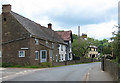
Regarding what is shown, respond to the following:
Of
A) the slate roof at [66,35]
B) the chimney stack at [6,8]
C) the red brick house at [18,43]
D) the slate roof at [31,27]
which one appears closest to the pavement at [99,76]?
the red brick house at [18,43]

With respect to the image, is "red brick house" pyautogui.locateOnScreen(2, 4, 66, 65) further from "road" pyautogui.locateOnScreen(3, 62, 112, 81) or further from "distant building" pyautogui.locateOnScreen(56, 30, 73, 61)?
"distant building" pyautogui.locateOnScreen(56, 30, 73, 61)

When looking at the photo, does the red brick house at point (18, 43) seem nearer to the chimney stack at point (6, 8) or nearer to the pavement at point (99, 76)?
the chimney stack at point (6, 8)

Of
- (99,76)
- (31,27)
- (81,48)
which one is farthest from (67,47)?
(99,76)

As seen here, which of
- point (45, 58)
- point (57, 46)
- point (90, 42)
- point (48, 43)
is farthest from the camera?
point (90, 42)

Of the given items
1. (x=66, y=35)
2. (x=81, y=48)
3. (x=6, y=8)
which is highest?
(x=6, y=8)

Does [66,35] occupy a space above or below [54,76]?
above

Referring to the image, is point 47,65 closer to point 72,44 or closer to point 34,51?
point 34,51

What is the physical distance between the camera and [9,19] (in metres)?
31.8

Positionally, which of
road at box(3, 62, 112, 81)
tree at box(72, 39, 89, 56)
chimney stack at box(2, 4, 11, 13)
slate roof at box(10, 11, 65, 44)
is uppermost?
chimney stack at box(2, 4, 11, 13)

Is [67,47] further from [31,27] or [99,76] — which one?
[99,76]

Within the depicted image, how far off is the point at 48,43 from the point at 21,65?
9673mm

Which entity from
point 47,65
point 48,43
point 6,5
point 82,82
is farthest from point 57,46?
point 82,82

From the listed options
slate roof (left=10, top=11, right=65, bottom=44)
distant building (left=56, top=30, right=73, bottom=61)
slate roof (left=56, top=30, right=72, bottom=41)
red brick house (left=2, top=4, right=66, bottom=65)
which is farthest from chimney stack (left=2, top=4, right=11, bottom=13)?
slate roof (left=56, top=30, right=72, bottom=41)

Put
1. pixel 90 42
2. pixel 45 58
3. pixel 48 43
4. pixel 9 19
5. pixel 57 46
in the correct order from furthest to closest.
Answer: pixel 90 42 → pixel 57 46 → pixel 48 43 → pixel 45 58 → pixel 9 19
